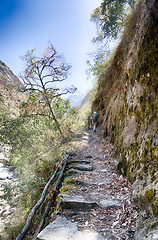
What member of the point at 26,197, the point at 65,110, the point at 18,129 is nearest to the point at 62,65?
the point at 65,110

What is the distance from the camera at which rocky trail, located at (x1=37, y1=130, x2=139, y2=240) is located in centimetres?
242

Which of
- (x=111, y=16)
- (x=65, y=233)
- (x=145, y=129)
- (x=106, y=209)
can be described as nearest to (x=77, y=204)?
(x=106, y=209)

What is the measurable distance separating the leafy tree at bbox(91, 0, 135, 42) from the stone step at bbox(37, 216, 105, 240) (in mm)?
15202

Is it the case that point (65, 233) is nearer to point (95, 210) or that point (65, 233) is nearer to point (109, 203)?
point (95, 210)

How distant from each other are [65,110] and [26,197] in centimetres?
736

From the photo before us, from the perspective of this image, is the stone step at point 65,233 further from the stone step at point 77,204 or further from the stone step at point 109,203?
the stone step at point 109,203

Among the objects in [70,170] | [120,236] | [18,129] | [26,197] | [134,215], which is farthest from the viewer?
[18,129]

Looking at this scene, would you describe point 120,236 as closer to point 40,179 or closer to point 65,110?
point 40,179

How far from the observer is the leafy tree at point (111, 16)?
1161 cm

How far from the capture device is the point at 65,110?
12.1 metres

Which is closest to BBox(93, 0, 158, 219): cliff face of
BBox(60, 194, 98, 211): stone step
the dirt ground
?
the dirt ground

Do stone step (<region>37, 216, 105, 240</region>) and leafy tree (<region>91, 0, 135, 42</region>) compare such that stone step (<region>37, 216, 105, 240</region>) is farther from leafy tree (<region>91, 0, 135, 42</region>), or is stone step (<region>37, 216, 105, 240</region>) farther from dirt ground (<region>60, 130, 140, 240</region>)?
leafy tree (<region>91, 0, 135, 42</region>)

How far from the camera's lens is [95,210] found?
318 cm

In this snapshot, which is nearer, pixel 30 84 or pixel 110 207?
pixel 110 207
